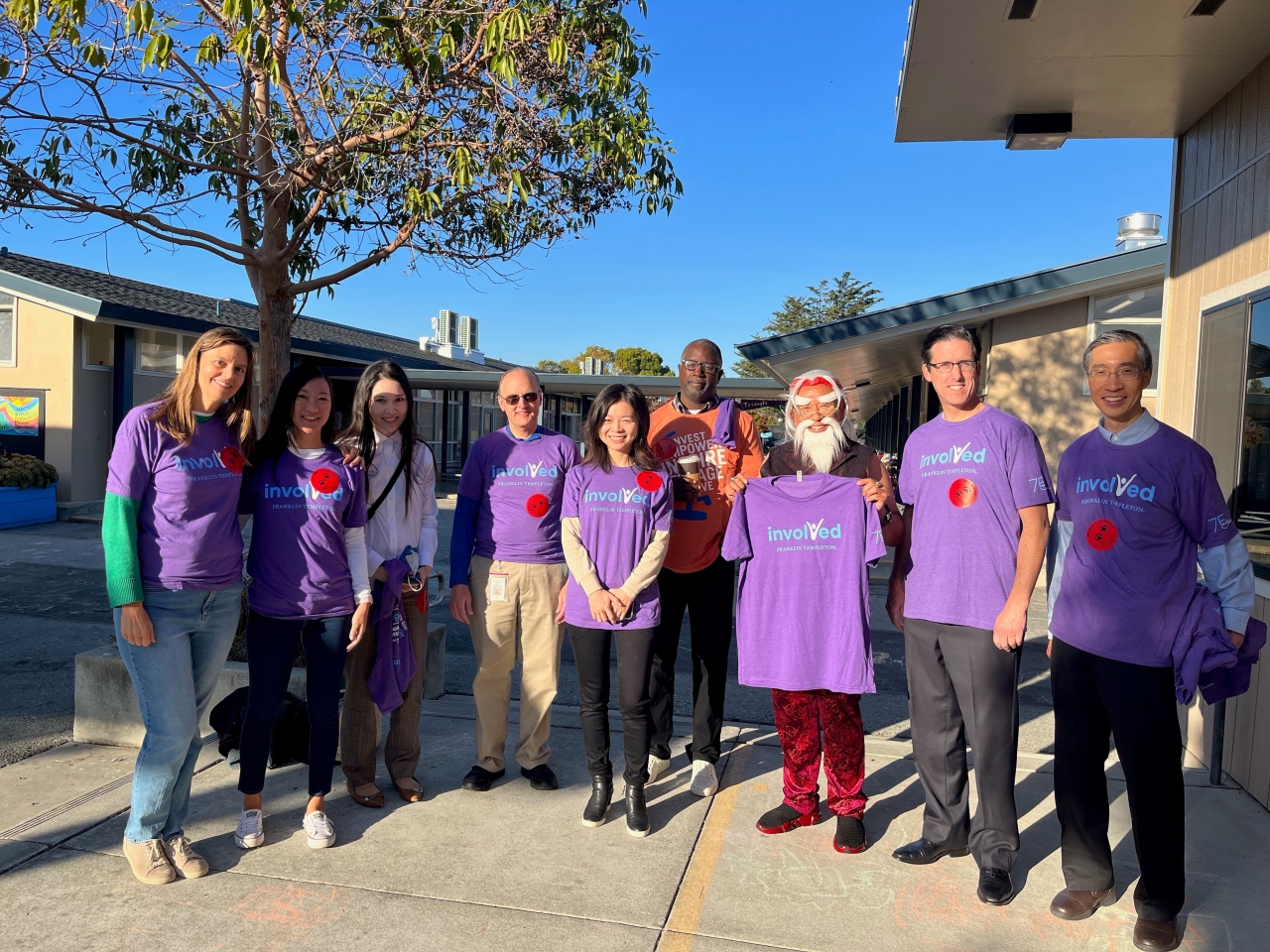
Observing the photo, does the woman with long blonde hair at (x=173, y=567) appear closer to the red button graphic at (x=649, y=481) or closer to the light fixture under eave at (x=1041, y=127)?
the red button graphic at (x=649, y=481)

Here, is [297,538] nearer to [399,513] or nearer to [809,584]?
[399,513]

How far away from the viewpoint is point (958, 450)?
322cm

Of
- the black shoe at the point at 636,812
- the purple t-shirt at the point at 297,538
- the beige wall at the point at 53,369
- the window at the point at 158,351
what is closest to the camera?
the purple t-shirt at the point at 297,538

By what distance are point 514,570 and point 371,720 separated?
34.5 inches

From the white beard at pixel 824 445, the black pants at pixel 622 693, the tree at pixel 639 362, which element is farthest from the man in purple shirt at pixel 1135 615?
the tree at pixel 639 362

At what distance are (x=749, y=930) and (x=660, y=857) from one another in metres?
0.57

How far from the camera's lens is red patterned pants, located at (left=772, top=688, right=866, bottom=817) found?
348 cm

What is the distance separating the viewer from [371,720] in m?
3.87

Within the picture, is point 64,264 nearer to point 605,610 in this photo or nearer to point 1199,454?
point 605,610

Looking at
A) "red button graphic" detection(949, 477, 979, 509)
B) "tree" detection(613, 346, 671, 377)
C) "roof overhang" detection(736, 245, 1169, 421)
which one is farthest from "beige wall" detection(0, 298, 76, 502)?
"tree" detection(613, 346, 671, 377)

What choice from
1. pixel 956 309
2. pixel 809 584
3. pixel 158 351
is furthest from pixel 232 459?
pixel 158 351

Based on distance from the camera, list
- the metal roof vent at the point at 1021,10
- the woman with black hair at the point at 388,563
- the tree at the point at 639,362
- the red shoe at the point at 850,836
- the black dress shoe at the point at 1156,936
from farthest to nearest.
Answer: the tree at the point at 639,362 < the metal roof vent at the point at 1021,10 < the woman with black hair at the point at 388,563 < the red shoe at the point at 850,836 < the black dress shoe at the point at 1156,936

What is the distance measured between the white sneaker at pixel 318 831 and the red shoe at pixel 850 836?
1.93 meters

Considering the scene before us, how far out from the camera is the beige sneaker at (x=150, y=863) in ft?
10.2
